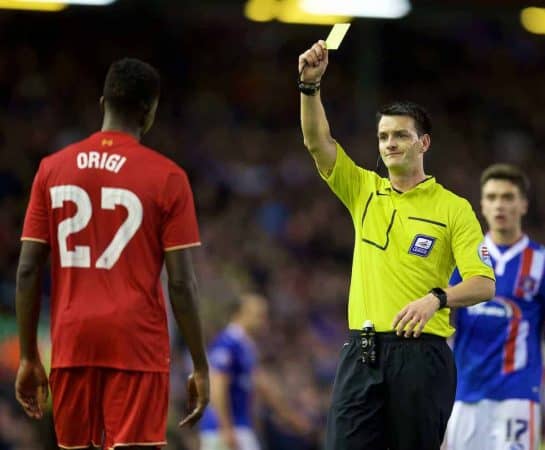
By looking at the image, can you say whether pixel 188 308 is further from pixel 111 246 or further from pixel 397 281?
pixel 397 281

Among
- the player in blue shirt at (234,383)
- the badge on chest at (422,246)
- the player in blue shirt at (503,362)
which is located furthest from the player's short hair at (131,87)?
the player in blue shirt at (234,383)

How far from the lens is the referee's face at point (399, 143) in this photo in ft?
22.3

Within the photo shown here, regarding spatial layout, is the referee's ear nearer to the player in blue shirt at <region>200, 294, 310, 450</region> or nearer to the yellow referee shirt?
the yellow referee shirt

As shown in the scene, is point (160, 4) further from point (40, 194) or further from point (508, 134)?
point (40, 194)

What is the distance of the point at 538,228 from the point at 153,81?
15.6m

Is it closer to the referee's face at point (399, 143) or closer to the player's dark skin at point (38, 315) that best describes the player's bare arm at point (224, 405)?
the referee's face at point (399, 143)

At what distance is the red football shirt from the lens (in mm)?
6031

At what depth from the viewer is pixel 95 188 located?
6.06m

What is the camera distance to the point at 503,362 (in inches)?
333

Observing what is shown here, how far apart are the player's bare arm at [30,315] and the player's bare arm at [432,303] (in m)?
1.64

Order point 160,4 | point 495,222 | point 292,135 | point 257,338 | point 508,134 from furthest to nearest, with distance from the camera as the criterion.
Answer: point 508,134 < point 292,135 < point 160,4 < point 257,338 < point 495,222

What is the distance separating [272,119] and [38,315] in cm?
1593

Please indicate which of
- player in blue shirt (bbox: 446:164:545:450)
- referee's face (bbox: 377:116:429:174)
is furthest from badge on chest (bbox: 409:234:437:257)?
player in blue shirt (bbox: 446:164:545:450)

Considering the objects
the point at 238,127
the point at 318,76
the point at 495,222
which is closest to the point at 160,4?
the point at 238,127
